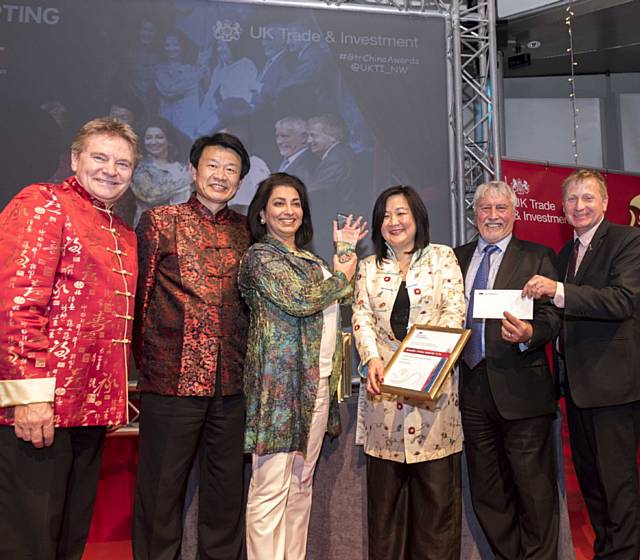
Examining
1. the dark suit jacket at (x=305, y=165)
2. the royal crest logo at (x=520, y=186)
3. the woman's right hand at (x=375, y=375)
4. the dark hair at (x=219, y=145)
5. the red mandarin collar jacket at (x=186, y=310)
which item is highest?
the dark suit jacket at (x=305, y=165)

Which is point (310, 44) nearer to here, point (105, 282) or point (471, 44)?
point (471, 44)

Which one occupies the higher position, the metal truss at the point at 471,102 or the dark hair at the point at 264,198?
the metal truss at the point at 471,102

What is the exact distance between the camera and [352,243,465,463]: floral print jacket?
90.4 inches

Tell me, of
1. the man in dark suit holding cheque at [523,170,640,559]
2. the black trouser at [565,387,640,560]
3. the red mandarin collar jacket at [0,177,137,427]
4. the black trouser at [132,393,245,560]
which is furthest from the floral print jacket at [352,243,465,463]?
the red mandarin collar jacket at [0,177,137,427]

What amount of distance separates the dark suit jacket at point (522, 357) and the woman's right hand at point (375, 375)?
1.90 feet

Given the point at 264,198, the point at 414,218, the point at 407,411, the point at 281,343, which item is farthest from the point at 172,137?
the point at 407,411

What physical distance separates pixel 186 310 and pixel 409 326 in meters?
1.01

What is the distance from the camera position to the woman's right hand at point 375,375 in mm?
2250

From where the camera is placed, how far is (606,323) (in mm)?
2625

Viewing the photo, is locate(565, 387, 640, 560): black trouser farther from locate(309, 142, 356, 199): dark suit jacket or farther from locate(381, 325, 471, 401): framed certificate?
locate(309, 142, 356, 199): dark suit jacket

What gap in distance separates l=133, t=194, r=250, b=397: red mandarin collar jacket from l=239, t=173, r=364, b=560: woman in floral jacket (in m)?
0.10

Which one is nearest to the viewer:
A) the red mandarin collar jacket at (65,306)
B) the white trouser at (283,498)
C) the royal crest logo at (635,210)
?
the red mandarin collar jacket at (65,306)

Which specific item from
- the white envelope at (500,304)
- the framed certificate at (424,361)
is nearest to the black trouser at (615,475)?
the white envelope at (500,304)

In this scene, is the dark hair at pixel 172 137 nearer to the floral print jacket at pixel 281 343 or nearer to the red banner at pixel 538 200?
the floral print jacket at pixel 281 343
